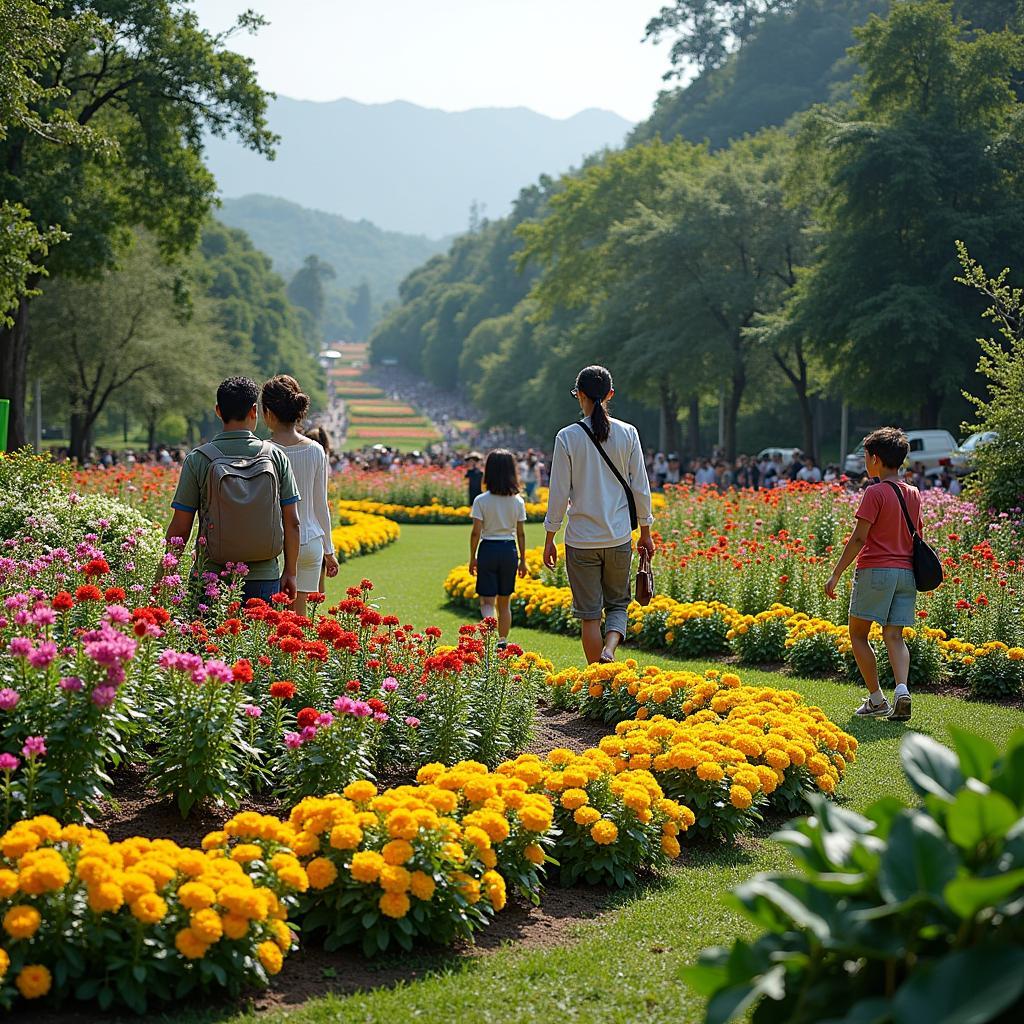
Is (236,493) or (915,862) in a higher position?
(236,493)

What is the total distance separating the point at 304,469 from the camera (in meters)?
7.23

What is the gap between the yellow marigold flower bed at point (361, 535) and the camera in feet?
63.5

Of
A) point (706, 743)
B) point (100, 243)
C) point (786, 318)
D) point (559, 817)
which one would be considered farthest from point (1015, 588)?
point (786, 318)

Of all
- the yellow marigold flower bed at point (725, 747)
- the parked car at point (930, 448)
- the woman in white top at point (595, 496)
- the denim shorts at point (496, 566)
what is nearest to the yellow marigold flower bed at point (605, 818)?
the yellow marigold flower bed at point (725, 747)

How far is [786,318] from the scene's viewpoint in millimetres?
33812

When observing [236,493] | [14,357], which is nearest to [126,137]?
[14,357]

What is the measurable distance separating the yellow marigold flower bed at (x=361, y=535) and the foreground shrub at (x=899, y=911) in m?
15.4

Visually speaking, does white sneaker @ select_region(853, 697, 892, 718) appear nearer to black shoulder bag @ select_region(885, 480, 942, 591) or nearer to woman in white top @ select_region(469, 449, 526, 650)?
black shoulder bag @ select_region(885, 480, 942, 591)

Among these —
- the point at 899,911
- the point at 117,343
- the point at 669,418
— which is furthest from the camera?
the point at 669,418

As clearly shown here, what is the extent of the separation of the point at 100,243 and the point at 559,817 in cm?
2004

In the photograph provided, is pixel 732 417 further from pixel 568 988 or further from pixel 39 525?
pixel 568 988

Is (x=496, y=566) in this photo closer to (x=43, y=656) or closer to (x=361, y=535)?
(x=43, y=656)

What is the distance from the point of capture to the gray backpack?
6.10 metres

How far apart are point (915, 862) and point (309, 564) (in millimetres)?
5604
